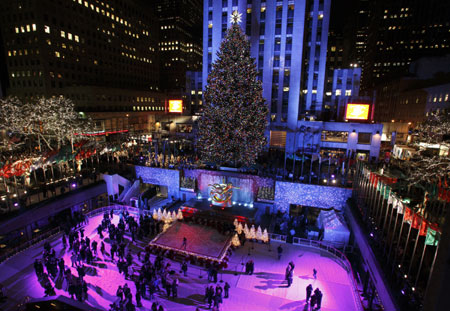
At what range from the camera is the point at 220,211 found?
66.7 ft

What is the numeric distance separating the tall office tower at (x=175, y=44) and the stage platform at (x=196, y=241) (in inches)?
3761

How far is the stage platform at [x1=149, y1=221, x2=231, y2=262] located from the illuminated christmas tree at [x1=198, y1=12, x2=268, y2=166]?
20.7ft

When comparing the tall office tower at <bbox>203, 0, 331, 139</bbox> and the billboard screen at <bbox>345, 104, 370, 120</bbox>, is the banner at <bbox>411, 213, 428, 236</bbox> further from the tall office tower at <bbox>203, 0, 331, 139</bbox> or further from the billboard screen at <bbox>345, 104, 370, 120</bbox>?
the tall office tower at <bbox>203, 0, 331, 139</bbox>

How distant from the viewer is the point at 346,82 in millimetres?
51281

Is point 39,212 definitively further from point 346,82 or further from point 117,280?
point 346,82

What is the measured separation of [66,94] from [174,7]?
85.6m

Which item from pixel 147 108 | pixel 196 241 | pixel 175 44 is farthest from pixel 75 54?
pixel 196 241

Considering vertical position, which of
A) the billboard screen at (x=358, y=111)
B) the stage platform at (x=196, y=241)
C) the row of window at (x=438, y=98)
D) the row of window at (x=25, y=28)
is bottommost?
the stage platform at (x=196, y=241)

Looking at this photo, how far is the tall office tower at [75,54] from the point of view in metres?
53.2

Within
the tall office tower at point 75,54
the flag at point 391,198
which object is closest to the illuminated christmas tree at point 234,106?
the flag at point 391,198

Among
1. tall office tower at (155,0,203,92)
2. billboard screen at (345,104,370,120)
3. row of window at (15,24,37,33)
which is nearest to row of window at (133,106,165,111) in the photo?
row of window at (15,24,37,33)

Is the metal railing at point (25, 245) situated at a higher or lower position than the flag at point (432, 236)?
lower

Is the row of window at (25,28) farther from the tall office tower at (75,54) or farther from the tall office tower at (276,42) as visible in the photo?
the tall office tower at (276,42)

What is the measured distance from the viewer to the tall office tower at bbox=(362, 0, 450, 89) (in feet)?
261
